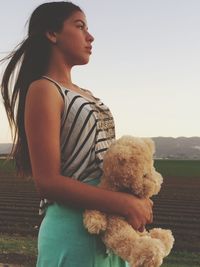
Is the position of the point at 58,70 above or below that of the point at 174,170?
above

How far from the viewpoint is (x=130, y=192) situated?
1.62m

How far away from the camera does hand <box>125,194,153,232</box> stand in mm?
1513

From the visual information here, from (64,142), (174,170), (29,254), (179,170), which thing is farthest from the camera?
(179,170)

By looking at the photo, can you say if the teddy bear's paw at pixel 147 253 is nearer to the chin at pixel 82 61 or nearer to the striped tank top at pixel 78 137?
the striped tank top at pixel 78 137

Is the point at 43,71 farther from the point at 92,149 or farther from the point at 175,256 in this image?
the point at 175,256

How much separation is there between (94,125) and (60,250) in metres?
0.41

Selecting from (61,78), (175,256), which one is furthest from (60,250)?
(175,256)

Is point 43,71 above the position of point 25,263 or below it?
above

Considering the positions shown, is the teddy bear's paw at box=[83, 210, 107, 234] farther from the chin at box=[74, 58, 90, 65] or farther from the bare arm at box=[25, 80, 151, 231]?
the chin at box=[74, 58, 90, 65]

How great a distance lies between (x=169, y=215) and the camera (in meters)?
15.3

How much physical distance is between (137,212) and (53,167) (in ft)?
0.98

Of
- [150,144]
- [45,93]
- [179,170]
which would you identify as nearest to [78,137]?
[45,93]

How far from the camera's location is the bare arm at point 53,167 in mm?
1470

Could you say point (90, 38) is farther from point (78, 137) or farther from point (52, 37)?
point (78, 137)
